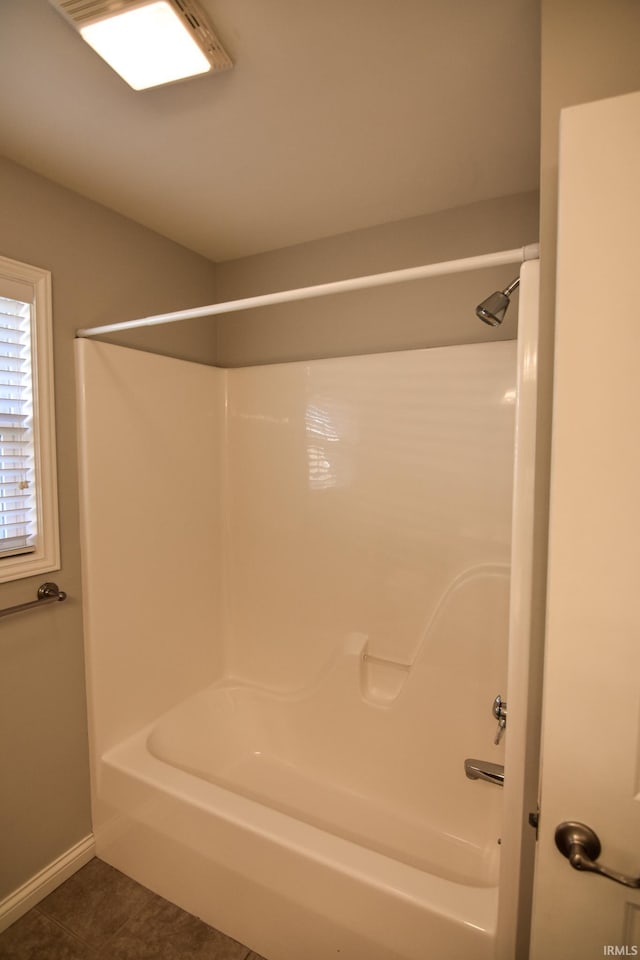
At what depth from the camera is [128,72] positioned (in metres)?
1.14

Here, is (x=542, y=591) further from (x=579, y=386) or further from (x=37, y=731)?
(x=37, y=731)

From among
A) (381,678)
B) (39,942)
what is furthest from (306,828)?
(39,942)

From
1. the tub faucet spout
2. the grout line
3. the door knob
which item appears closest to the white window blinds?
the grout line

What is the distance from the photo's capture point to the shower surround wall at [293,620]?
1.56 m

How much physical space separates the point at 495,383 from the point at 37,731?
213 centimetres

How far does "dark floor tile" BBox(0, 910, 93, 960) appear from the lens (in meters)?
1.44

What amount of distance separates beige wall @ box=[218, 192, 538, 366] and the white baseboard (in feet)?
7.37

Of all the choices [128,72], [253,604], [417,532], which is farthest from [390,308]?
[253,604]

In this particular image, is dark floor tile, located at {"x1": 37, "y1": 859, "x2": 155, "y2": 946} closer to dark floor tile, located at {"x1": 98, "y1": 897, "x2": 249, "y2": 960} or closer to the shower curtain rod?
dark floor tile, located at {"x1": 98, "y1": 897, "x2": 249, "y2": 960}

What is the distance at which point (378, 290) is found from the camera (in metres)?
2.05

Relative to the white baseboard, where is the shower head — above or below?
above

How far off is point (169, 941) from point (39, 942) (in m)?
0.42

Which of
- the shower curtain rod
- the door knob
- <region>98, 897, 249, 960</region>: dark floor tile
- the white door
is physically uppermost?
the shower curtain rod

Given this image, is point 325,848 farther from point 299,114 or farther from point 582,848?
point 299,114
